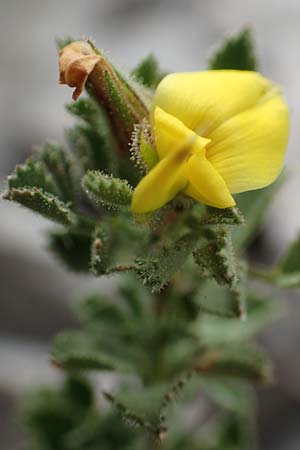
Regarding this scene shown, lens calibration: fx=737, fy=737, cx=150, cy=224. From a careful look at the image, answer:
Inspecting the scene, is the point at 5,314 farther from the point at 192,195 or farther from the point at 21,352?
the point at 192,195

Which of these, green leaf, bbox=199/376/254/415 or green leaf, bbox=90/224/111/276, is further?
green leaf, bbox=199/376/254/415

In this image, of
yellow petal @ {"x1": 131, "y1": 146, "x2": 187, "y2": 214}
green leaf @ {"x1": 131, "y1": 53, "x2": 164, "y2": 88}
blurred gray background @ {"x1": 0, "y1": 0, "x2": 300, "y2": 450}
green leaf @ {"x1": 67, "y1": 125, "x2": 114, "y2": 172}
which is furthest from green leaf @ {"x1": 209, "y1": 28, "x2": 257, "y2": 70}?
blurred gray background @ {"x1": 0, "y1": 0, "x2": 300, "y2": 450}

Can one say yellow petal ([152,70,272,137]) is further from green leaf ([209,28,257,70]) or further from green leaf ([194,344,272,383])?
green leaf ([194,344,272,383])

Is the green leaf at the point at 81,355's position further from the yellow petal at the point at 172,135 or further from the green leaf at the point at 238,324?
the yellow petal at the point at 172,135

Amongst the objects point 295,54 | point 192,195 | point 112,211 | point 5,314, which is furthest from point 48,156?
point 295,54

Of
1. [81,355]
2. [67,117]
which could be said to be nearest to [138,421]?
[81,355]

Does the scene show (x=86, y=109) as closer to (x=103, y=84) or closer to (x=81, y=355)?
(x=103, y=84)
